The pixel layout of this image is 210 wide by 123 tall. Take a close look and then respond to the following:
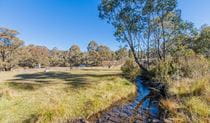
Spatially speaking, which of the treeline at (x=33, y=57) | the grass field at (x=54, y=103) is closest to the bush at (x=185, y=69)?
the grass field at (x=54, y=103)

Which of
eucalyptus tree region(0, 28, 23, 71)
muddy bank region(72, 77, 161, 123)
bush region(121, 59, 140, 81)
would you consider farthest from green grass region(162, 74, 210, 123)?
eucalyptus tree region(0, 28, 23, 71)

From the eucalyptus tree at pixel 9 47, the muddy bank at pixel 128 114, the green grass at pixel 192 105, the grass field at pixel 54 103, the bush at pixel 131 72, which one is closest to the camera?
the green grass at pixel 192 105

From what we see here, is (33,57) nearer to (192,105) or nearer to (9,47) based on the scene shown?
(9,47)

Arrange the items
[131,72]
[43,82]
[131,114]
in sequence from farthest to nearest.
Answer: [131,72], [43,82], [131,114]

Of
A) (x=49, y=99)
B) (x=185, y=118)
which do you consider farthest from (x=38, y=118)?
(x=185, y=118)

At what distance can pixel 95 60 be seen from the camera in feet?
191

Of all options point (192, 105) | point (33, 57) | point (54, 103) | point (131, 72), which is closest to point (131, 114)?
point (192, 105)

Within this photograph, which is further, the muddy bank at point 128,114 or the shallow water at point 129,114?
the shallow water at point 129,114

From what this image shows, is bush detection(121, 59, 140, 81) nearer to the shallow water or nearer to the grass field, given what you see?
the grass field

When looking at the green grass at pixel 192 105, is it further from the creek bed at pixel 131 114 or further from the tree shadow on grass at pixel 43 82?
the tree shadow on grass at pixel 43 82

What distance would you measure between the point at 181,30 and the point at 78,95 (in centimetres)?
1342

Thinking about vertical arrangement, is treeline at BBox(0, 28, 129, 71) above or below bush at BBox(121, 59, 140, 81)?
above

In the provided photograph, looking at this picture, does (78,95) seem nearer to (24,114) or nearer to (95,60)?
(24,114)

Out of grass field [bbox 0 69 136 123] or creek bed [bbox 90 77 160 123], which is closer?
grass field [bbox 0 69 136 123]
